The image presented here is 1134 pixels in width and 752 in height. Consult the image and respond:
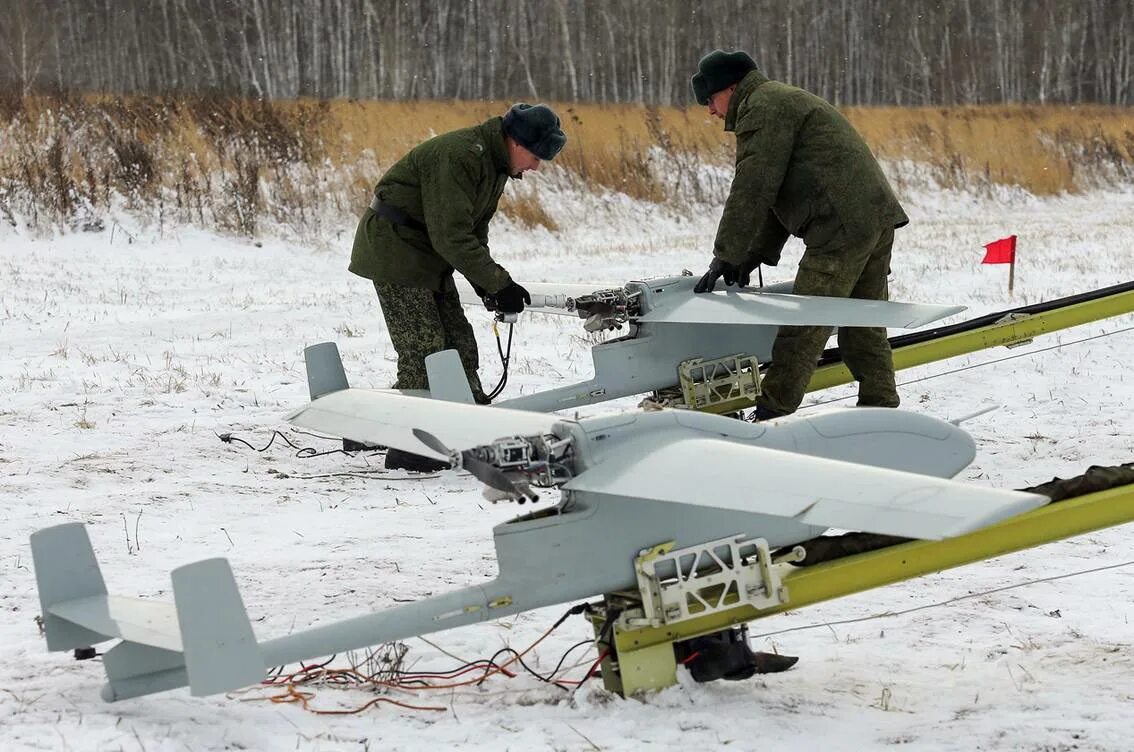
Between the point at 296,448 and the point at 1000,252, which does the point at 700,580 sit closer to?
the point at 296,448

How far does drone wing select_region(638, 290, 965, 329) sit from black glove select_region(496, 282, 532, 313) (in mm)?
776

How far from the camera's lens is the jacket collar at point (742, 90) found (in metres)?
7.39

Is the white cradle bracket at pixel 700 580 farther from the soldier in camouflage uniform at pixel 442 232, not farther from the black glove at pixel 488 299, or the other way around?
the black glove at pixel 488 299

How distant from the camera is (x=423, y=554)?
19.6 feet

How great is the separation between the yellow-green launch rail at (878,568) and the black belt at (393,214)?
405 cm

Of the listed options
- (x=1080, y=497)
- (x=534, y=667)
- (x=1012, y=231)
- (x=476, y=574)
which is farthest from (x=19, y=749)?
(x=1012, y=231)

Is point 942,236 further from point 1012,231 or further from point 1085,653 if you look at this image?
point 1085,653

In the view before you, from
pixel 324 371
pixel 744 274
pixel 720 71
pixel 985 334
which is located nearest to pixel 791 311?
pixel 744 274

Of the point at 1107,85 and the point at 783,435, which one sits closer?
the point at 783,435

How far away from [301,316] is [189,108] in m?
10.9

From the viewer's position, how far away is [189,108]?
2220cm

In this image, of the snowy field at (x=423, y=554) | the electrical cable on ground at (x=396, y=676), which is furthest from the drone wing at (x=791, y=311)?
the electrical cable on ground at (x=396, y=676)

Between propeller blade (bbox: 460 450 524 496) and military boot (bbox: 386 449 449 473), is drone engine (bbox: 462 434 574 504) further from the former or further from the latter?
military boot (bbox: 386 449 449 473)

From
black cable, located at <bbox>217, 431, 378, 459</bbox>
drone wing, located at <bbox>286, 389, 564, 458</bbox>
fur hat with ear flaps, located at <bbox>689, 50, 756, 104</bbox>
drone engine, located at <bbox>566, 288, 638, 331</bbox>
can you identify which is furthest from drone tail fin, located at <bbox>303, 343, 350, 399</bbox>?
fur hat with ear flaps, located at <bbox>689, 50, 756, 104</bbox>
